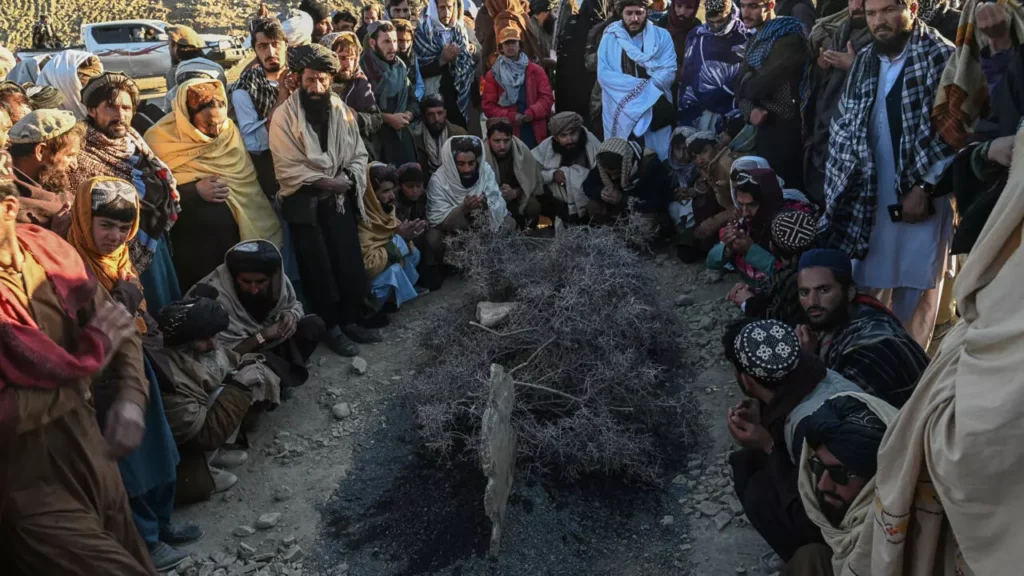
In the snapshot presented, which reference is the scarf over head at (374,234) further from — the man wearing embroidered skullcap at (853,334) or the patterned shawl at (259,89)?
the man wearing embroidered skullcap at (853,334)

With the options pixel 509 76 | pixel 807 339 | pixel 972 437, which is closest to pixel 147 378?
pixel 807 339

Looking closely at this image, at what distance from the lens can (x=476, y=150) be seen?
6258mm

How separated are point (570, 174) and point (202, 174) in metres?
2.90

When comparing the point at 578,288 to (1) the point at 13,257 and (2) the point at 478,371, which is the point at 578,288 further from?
(1) the point at 13,257

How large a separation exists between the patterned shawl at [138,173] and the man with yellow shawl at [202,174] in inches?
13.5

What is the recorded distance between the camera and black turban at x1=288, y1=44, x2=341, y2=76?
503 cm

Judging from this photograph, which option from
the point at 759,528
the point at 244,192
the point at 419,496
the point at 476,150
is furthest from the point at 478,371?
the point at 476,150

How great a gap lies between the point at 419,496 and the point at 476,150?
3244 mm

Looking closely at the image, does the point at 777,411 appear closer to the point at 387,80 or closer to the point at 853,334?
the point at 853,334

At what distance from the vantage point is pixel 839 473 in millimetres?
2342

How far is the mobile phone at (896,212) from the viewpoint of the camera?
414 centimetres

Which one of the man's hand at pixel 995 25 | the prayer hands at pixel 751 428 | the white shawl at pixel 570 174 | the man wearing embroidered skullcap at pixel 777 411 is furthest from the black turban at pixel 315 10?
the prayer hands at pixel 751 428

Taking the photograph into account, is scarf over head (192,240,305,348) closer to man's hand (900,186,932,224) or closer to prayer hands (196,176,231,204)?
prayer hands (196,176,231,204)

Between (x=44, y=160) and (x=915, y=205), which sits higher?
(x=44, y=160)
